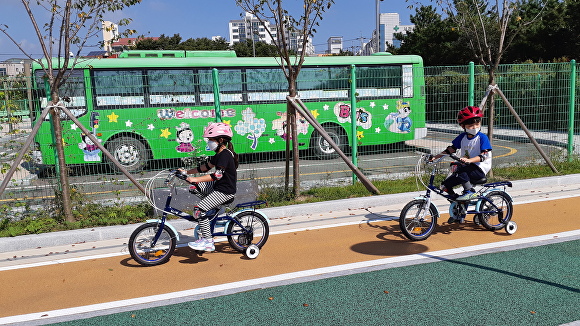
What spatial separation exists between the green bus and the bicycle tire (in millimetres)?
3311

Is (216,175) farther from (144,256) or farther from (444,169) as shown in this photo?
(444,169)

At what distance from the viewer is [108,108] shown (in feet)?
29.1

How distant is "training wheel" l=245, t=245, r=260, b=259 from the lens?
17.6 ft

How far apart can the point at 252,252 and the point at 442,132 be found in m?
7.20

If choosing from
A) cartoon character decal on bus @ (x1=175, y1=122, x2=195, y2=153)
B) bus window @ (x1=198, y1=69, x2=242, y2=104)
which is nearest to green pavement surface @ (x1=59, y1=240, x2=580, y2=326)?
cartoon character decal on bus @ (x1=175, y1=122, x2=195, y2=153)

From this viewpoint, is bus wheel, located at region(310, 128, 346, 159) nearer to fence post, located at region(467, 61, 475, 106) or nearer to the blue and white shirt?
fence post, located at region(467, 61, 475, 106)

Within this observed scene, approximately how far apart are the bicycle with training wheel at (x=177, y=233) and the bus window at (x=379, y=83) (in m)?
5.00

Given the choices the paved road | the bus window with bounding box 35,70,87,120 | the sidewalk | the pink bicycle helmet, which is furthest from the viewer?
the bus window with bounding box 35,70,87,120

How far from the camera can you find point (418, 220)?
225 inches

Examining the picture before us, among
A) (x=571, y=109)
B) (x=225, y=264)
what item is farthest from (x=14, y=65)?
(x=571, y=109)

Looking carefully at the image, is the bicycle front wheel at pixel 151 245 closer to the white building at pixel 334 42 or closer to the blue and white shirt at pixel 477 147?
the blue and white shirt at pixel 477 147

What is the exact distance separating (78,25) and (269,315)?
4.98 m

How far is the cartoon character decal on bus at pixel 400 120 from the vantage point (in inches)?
398

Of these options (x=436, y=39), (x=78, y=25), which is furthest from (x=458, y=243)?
(x=436, y=39)
